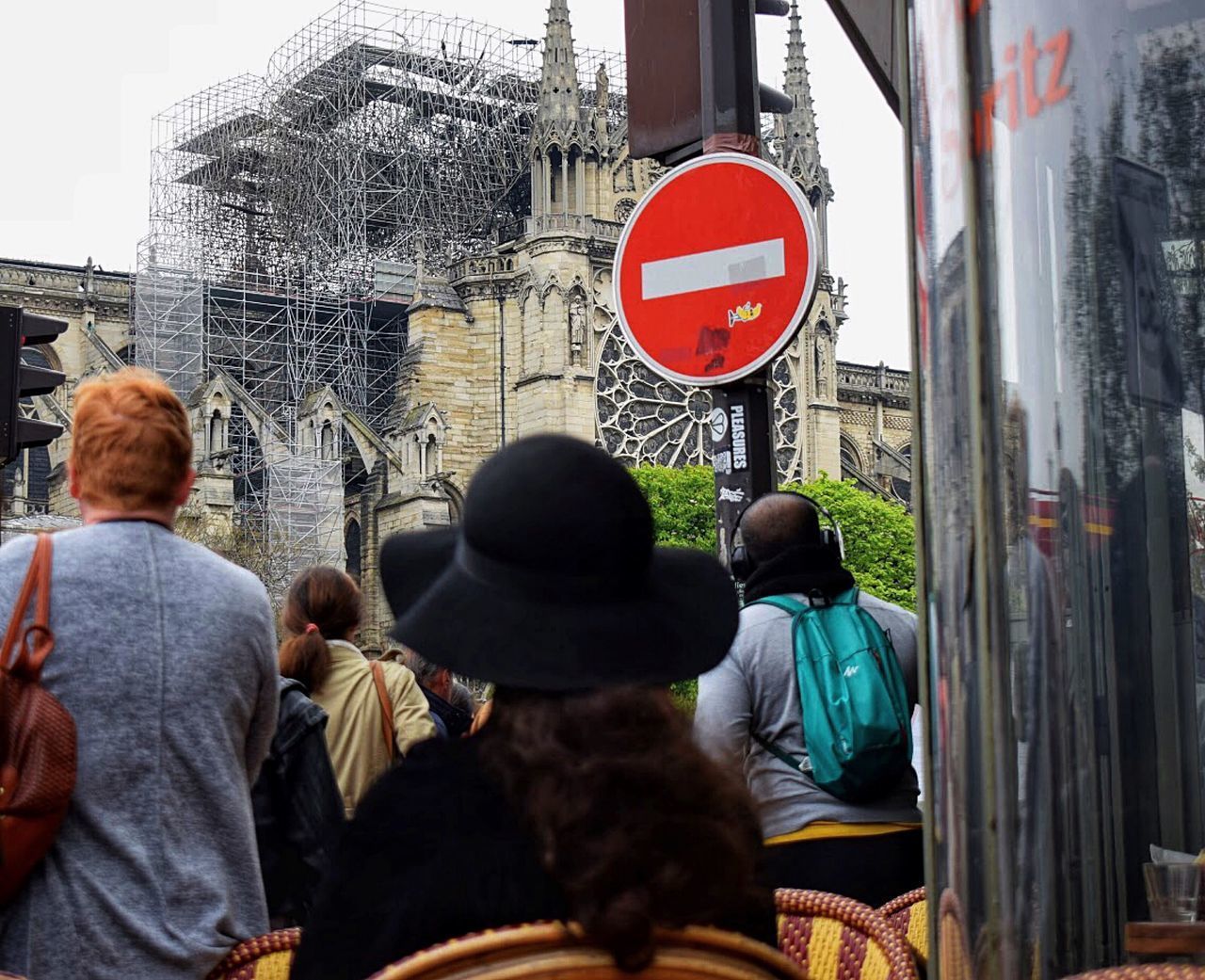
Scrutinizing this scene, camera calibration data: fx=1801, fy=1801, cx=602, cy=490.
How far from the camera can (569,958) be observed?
5.36 ft

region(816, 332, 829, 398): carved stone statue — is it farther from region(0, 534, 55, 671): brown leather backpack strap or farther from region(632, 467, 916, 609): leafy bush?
region(0, 534, 55, 671): brown leather backpack strap

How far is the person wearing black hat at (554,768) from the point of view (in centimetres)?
173

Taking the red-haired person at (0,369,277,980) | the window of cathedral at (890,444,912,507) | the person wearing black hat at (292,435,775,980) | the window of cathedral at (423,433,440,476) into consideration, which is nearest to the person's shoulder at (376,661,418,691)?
the red-haired person at (0,369,277,980)

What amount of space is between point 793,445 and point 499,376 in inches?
353

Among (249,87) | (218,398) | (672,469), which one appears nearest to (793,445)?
(672,469)

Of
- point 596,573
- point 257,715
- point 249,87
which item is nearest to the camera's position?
point 596,573

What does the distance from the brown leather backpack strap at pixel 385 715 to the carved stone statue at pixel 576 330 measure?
42930 millimetres

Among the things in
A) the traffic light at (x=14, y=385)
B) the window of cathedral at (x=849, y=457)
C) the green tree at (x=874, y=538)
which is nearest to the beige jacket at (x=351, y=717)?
the traffic light at (x=14, y=385)

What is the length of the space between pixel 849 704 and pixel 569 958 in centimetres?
271

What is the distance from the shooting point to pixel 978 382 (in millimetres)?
1880

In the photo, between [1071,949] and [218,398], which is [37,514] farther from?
[1071,949]

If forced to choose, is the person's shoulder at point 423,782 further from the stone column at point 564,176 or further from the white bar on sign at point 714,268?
the stone column at point 564,176

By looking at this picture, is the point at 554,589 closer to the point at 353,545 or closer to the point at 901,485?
the point at 353,545

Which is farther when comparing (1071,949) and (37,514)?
(37,514)
